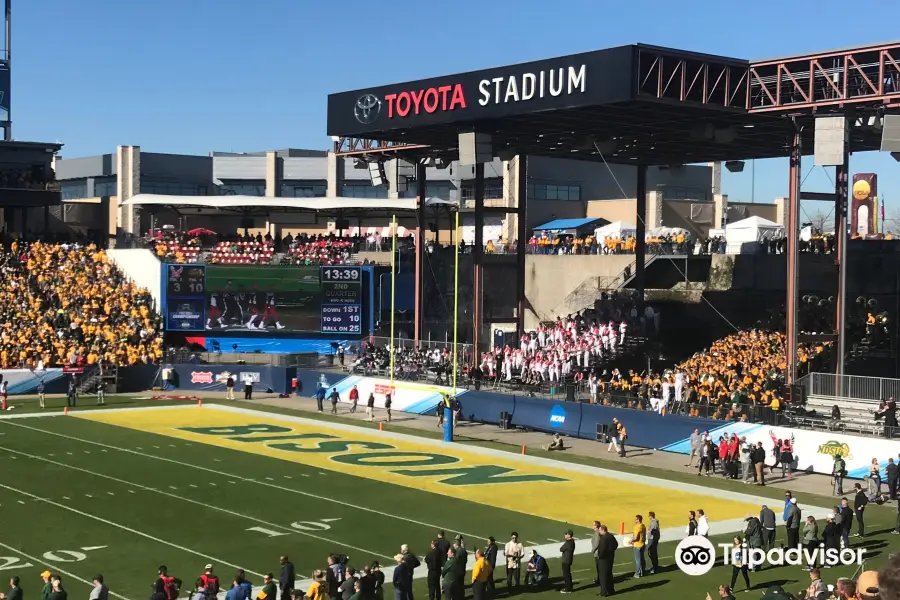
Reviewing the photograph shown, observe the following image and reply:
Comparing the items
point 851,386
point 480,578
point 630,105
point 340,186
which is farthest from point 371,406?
point 340,186

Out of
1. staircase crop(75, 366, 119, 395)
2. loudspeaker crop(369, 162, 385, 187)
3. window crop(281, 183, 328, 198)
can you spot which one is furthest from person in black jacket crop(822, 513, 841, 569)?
window crop(281, 183, 328, 198)

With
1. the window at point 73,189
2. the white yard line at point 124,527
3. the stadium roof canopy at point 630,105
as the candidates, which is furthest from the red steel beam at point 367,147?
the window at point 73,189

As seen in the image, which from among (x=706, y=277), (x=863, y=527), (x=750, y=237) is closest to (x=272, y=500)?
(x=863, y=527)

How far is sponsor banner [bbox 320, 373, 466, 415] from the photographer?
46438 millimetres

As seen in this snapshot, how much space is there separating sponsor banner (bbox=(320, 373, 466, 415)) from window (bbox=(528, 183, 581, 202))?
29.3 metres

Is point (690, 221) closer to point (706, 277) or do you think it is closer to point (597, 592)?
point (706, 277)

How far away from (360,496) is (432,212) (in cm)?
4217

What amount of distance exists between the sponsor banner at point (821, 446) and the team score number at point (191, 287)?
3112 centimetres

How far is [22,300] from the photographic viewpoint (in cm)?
5725

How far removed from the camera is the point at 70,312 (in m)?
57.2

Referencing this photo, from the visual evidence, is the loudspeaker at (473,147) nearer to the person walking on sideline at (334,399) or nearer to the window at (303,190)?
the person walking on sideline at (334,399)

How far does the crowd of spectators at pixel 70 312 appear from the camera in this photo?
178 ft

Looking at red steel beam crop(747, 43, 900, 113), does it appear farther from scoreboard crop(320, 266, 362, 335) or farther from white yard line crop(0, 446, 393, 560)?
scoreboard crop(320, 266, 362, 335)

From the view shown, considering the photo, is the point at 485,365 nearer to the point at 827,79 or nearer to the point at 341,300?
the point at 341,300
